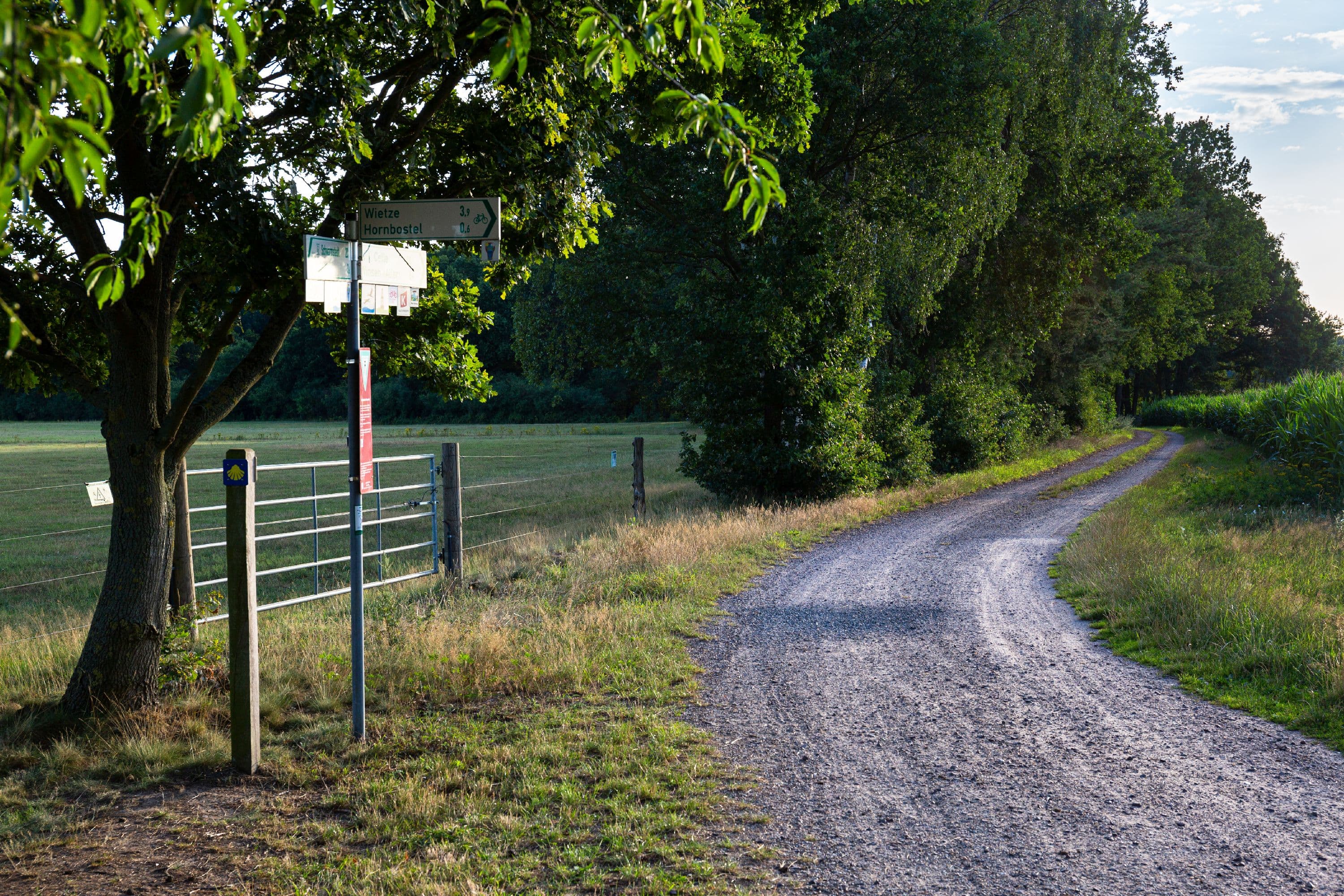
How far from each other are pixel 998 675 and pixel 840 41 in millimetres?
14295

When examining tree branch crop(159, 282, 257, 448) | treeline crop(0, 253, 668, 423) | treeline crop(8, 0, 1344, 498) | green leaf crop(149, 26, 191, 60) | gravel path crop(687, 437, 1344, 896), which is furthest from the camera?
treeline crop(0, 253, 668, 423)

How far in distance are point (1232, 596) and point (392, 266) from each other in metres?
7.95

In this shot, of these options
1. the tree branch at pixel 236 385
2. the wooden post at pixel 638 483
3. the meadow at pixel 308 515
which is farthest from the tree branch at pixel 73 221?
the wooden post at pixel 638 483

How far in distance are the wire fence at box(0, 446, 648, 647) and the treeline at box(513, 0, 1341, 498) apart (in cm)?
339

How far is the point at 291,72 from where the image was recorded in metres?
6.10

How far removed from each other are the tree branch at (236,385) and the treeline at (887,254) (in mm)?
4762

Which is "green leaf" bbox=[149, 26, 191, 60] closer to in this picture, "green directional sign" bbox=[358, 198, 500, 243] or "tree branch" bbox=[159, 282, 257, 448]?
"green directional sign" bbox=[358, 198, 500, 243]

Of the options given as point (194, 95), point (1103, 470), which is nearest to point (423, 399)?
point (1103, 470)

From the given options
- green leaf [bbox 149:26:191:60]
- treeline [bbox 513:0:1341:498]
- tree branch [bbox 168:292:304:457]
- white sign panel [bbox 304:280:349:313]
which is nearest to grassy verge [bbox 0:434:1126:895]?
tree branch [bbox 168:292:304:457]

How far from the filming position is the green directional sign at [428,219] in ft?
18.3

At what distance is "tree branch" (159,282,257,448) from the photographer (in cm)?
612

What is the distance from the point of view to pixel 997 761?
532cm

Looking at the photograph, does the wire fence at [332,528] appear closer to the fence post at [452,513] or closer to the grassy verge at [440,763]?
the fence post at [452,513]

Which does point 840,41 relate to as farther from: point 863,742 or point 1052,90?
point 863,742
